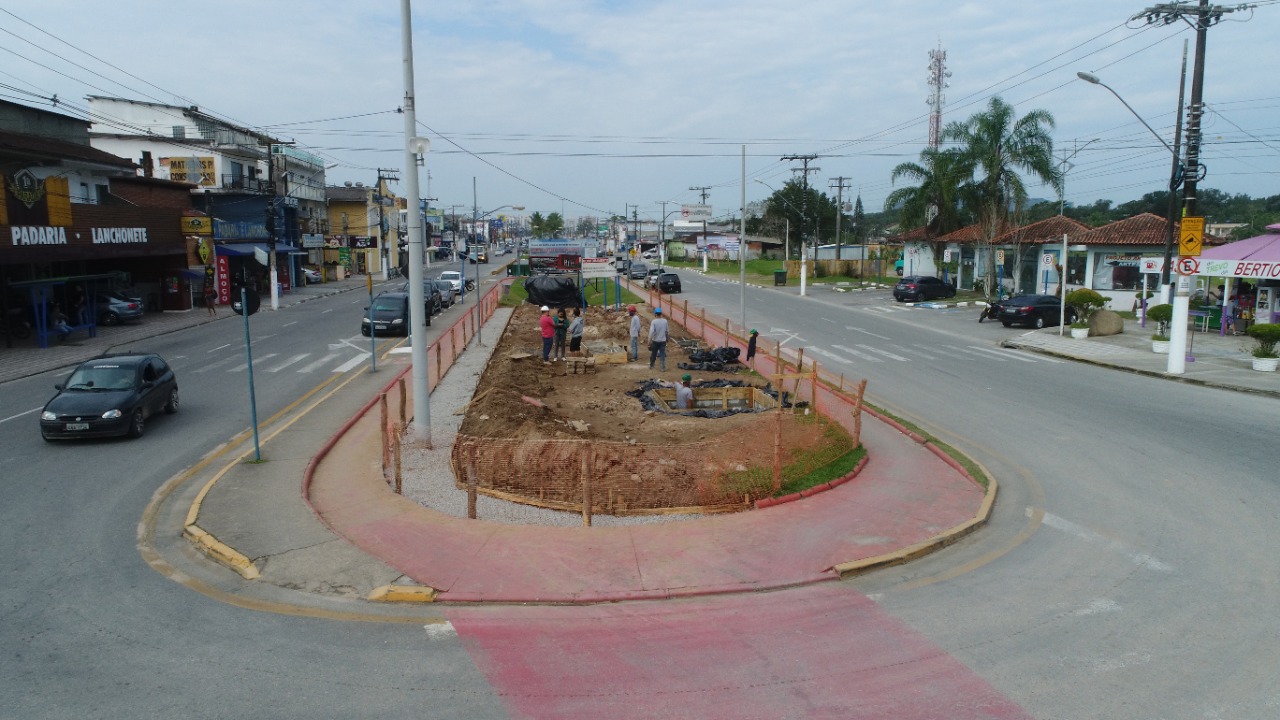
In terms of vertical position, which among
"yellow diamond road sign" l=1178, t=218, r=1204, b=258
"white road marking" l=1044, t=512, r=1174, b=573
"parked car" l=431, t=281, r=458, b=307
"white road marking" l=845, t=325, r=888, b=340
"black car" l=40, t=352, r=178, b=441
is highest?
"yellow diamond road sign" l=1178, t=218, r=1204, b=258

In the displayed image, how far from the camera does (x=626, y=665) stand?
23.8ft

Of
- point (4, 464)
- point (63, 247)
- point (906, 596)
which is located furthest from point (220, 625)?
point (63, 247)

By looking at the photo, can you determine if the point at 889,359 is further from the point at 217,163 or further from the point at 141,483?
the point at 217,163

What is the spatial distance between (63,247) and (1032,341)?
3773cm

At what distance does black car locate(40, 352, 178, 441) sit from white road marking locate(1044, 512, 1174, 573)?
1593cm

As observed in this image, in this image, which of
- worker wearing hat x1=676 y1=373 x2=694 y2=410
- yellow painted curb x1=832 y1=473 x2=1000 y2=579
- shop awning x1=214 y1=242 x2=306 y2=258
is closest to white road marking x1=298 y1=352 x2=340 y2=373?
worker wearing hat x1=676 y1=373 x2=694 y2=410

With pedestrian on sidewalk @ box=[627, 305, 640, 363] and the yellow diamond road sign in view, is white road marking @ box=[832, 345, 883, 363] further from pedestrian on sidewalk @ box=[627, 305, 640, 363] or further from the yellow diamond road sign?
the yellow diamond road sign

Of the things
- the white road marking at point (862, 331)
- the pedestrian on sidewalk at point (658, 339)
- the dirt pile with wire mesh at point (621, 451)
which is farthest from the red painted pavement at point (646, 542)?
Result: the white road marking at point (862, 331)

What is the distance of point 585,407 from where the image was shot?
19438 mm

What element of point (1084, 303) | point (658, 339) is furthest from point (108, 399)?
point (1084, 303)

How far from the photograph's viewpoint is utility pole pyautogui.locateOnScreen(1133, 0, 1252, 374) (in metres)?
23.5

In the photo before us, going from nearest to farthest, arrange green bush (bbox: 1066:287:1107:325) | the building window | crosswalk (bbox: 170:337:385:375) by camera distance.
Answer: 1. crosswalk (bbox: 170:337:385:375)
2. green bush (bbox: 1066:287:1107:325)
3. the building window

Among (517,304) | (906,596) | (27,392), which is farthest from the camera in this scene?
(517,304)

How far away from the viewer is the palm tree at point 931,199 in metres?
54.8
